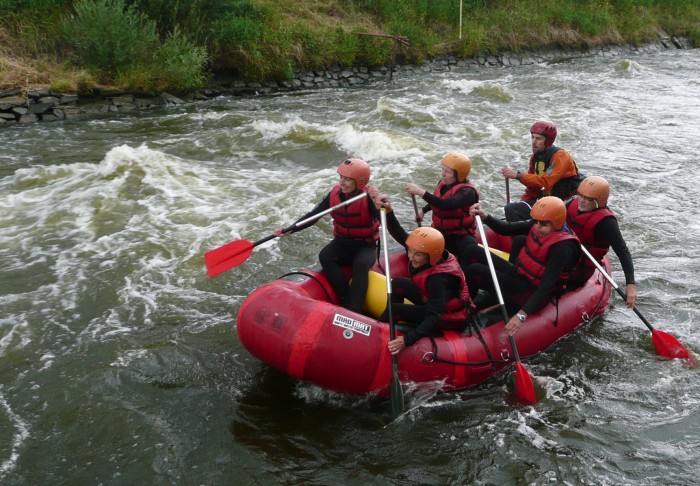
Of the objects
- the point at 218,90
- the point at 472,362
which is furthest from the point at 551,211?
the point at 218,90

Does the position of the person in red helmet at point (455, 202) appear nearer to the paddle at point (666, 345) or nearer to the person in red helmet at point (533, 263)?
the person in red helmet at point (533, 263)

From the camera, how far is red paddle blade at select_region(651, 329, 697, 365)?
5230 mm

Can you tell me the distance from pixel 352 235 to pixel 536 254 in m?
1.55

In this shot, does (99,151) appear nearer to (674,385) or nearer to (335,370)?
(335,370)

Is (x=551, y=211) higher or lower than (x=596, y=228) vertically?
higher

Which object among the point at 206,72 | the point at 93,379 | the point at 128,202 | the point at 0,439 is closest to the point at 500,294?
the point at 93,379

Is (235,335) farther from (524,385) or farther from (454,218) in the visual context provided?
(524,385)

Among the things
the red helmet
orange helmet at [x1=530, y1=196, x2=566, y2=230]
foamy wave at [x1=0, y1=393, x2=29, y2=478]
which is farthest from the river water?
the red helmet

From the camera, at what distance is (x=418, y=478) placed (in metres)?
3.93

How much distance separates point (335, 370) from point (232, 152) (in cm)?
752

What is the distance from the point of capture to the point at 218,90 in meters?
15.1

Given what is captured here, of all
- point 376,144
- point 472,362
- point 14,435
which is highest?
point 472,362

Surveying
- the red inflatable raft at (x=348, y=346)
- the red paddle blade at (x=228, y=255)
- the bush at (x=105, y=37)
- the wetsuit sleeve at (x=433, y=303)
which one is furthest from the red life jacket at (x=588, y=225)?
the bush at (x=105, y=37)

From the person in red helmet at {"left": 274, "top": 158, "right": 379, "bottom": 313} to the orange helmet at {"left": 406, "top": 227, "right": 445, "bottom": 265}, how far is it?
705 millimetres
